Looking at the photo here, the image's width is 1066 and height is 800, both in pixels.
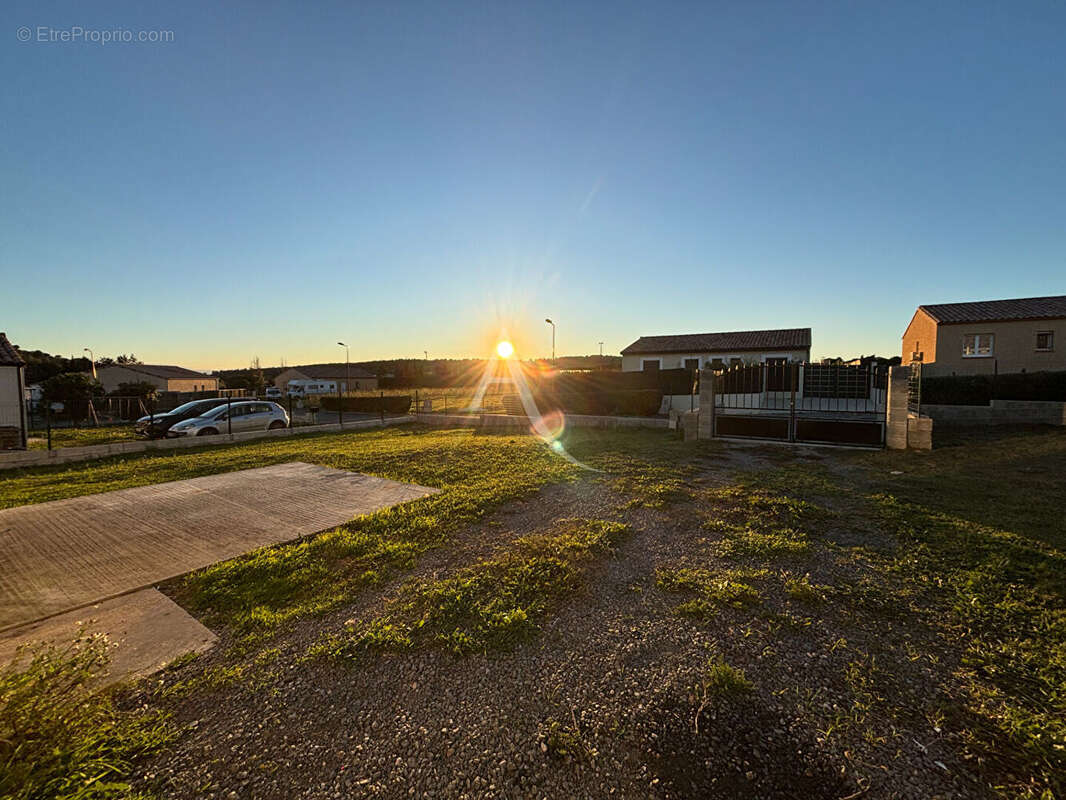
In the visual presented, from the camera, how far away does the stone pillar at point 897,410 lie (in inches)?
364

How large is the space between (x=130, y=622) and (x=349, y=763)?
2536 millimetres

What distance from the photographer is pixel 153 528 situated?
5340 mm

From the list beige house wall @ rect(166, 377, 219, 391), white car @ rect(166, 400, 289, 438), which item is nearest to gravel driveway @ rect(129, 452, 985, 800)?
white car @ rect(166, 400, 289, 438)

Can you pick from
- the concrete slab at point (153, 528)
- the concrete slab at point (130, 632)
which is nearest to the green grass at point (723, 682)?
the concrete slab at point (130, 632)

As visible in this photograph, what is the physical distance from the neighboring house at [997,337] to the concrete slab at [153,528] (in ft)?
93.0

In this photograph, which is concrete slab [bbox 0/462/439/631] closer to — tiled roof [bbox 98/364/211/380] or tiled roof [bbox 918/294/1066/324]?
tiled roof [bbox 918/294/1066/324]

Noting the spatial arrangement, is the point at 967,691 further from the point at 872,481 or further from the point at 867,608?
the point at 872,481

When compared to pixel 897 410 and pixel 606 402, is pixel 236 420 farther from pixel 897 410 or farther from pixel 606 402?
Answer: pixel 897 410

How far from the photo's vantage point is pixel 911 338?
28344mm

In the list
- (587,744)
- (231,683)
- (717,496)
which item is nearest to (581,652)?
(587,744)

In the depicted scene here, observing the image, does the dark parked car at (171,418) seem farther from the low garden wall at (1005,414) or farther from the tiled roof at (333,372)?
the tiled roof at (333,372)

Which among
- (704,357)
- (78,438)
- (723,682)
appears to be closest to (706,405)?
(723,682)

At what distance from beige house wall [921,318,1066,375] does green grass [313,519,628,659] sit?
2881cm

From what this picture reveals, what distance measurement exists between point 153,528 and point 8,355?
17909mm
